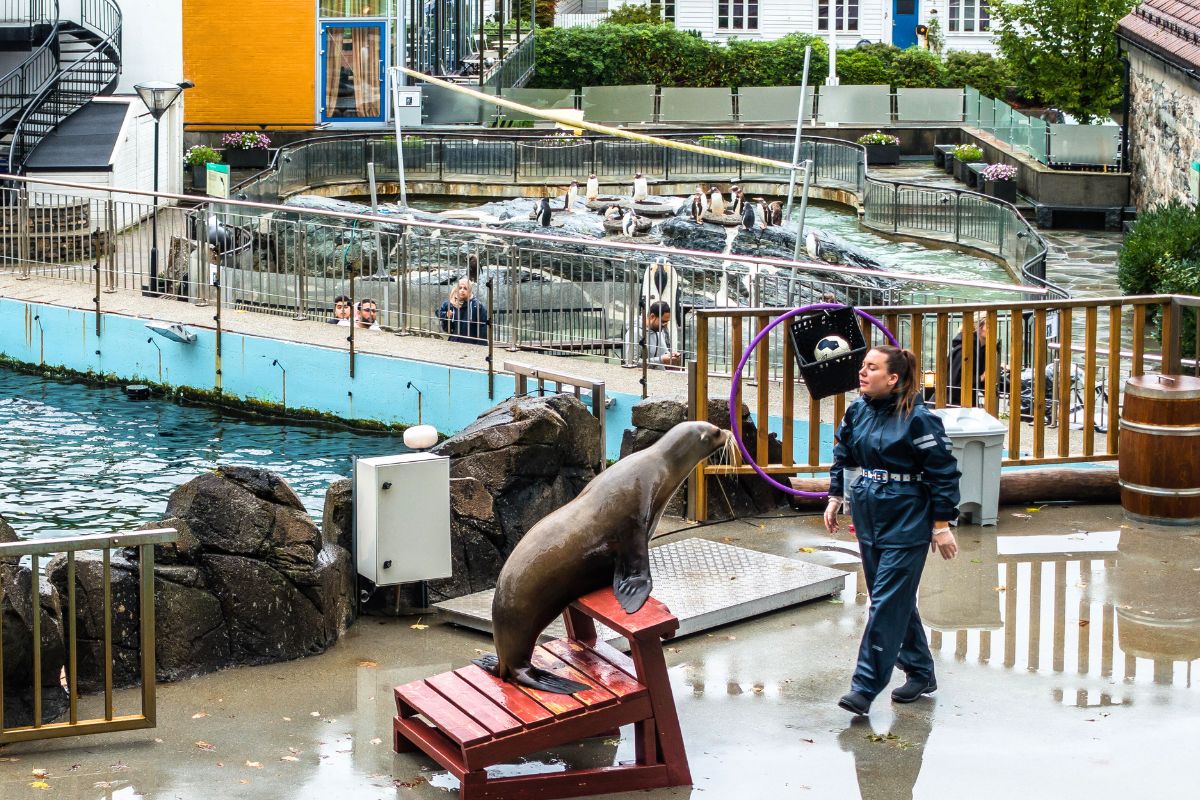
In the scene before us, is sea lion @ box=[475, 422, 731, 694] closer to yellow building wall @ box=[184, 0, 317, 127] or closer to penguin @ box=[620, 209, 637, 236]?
penguin @ box=[620, 209, 637, 236]

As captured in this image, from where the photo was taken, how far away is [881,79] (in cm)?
5619

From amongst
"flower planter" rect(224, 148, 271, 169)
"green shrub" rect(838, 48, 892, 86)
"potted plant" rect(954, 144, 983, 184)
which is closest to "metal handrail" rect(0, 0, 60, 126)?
"flower planter" rect(224, 148, 271, 169)

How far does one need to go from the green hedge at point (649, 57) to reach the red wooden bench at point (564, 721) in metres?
52.7

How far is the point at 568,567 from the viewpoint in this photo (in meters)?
7.17

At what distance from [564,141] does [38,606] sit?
116ft

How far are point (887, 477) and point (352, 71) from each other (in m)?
38.3

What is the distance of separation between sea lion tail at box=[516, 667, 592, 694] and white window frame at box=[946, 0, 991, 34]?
2307 inches

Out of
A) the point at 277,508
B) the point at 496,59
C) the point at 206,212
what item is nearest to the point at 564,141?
the point at 496,59

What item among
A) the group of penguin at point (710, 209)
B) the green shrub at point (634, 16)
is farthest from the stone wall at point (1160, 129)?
the green shrub at point (634, 16)

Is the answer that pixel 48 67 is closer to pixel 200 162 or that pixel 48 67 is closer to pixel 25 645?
pixel 200 162

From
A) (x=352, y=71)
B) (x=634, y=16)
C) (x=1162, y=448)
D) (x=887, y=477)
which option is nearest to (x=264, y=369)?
(x=1162, y=448)

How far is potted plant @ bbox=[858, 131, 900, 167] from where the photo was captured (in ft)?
151

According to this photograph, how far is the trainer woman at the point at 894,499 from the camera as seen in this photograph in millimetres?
7352

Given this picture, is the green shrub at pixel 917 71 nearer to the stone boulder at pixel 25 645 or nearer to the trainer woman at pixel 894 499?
the trainer woman at pixel 894 499
